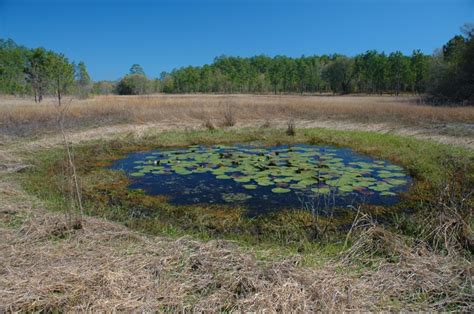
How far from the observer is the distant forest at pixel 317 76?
83.6 feet

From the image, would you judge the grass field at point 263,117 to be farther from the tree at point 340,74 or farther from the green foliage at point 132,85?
the tree at point 340,74

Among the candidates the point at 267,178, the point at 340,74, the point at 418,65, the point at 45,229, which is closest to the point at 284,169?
the point at 267,178

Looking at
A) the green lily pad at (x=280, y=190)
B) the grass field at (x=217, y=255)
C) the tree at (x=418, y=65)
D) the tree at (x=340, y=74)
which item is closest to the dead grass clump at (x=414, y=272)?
the grass field at (x=217, y=255)

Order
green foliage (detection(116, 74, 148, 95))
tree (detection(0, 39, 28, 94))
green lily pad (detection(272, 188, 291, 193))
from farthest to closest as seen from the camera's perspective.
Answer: green foliage (detection(116, 74, 148, 95)) < tree (detection(0, 39, 28, 94)) < green lily pad (detection(272, 188, 291, 193))

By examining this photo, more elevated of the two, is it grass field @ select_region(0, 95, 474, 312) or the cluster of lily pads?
the cluster of lily pads

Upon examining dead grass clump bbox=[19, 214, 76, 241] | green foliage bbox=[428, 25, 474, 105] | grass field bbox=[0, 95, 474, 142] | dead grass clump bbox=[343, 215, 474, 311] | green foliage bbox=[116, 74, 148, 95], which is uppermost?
green foliage bbox=[116, 74, 148, 95]

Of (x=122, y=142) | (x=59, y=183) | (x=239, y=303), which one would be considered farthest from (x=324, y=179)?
(x=122, y=142)

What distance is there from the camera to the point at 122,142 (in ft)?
37.6

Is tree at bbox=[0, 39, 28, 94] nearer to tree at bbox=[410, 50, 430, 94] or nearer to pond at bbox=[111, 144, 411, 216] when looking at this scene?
pond at bbox=[111, 144, 411, 216]

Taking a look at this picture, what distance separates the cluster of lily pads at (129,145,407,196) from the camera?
660cm

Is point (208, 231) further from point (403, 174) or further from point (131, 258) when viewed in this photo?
point (403, 174)

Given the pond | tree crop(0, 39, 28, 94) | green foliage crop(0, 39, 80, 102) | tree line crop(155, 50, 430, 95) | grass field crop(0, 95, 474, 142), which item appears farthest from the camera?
Answer: tree line crop(155, 50, 430, 95)

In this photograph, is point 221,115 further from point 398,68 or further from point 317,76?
point 317,76

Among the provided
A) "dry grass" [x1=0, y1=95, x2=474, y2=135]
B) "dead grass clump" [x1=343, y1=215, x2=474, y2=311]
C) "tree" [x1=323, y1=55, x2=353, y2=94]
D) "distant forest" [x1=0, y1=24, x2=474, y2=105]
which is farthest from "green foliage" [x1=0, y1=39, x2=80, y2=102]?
"tree" [x1=323, y1=55, x2=353, y2=94]
